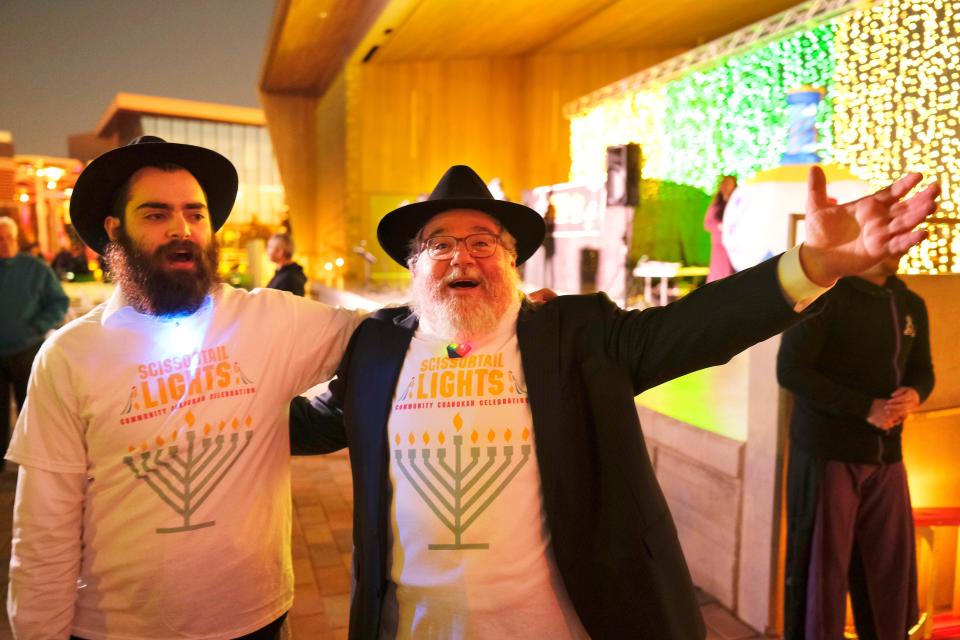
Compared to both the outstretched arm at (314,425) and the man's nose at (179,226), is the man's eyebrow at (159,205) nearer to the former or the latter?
the man's nose at (179,226)

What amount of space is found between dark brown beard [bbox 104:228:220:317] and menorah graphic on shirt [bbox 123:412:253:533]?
27cm

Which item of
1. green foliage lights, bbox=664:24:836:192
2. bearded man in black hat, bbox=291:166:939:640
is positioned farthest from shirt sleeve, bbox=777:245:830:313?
green foliage lights, bbox=664:24:836:192

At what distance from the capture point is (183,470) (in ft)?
4.75

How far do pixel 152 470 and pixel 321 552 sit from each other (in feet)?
7.71

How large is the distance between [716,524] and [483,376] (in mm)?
2038

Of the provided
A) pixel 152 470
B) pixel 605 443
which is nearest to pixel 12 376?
pixel 152 470

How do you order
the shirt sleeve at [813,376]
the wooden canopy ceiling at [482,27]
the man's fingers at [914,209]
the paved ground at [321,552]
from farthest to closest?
the wooden canopy ceiling at [482,27]
the paved ground at [321,552]
the shirt sleeve at [813,376]
the man's fingers at [914,209]

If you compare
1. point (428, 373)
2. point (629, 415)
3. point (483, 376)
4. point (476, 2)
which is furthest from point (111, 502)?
point (476, 2)

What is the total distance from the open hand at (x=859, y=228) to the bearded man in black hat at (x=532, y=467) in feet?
0.08

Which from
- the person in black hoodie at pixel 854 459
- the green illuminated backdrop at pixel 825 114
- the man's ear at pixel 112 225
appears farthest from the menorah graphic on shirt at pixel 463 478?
the green illuminated backdrop at pixel 825 114

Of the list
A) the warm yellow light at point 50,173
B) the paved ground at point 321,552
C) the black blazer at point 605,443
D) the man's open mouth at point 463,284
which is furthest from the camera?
the warm yellow light at point 50,173

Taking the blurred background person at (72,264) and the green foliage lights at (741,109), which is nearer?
the green foliage lights at (741,109)

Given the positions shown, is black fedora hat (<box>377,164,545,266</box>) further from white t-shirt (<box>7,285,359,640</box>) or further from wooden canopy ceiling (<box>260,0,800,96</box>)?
wooden canopy ceiling (<box>260,0,800,96</box>)

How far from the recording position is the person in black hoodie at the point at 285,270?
15.7 ft
